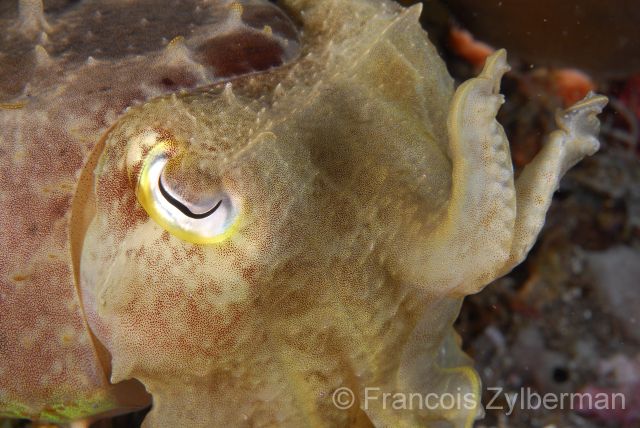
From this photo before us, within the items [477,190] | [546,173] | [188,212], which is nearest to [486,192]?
[477,190]

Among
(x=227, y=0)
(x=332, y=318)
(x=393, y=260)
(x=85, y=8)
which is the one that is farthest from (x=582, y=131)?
(x=85, y=8)

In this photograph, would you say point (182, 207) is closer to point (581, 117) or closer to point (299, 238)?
point (299, 238)

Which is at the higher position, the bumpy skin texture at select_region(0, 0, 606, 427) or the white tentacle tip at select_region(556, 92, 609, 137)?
the white tentacle tip at select_region(556, 92, 609, 137)

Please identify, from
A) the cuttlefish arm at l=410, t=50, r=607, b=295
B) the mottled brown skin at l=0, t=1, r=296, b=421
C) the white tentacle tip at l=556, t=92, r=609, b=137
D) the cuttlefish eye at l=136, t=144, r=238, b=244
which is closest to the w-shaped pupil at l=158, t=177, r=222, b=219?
the cuttlefish eye at l=136, t=144, r=238, b=244

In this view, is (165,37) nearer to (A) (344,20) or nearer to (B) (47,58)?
(B) (47,58)

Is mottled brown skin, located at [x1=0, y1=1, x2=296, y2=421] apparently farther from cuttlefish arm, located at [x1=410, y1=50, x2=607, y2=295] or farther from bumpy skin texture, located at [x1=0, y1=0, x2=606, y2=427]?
cuttlefish arm, located at [x1=410, y1=50, x2=607, y2=295]

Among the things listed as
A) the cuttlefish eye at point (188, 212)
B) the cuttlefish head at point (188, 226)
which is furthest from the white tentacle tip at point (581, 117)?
the cuttlefish eye at point (188, 212)

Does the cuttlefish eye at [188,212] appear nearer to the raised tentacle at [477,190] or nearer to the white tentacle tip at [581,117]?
the raised tentacle at [477,190]
